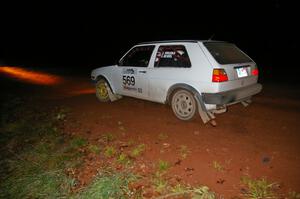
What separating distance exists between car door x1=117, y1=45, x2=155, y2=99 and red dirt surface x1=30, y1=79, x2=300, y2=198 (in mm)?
600

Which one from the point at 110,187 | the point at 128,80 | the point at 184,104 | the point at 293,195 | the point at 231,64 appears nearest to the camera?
the point at 293,195

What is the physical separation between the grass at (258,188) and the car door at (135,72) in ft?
11.4

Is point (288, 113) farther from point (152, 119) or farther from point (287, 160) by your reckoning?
point (152, 119)

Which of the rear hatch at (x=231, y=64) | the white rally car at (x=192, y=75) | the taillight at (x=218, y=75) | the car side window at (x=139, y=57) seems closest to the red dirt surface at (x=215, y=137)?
the white rally car at (x=192, y=75)

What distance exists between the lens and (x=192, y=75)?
568cm

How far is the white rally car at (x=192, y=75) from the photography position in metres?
5.43

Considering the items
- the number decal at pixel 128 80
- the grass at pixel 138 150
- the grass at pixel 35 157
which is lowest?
the grass at pixel 35 157

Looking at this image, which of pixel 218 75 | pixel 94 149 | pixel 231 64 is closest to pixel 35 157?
pixel 94 149

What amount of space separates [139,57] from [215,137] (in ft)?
9.15

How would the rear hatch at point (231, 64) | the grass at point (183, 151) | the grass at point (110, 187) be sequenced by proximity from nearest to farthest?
1. the grass at point (110, 187)
2. the grass at point (183, 151)
3. the rear hatch at point (231, 64)

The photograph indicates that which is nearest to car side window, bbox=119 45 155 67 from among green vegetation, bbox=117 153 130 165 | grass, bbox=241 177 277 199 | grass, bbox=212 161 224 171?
green vegetation, bbox=117 153 130 165

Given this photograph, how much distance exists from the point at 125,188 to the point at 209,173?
4.07ft

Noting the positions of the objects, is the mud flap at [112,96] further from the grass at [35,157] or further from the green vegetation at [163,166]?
the green vegetation at [163,166]

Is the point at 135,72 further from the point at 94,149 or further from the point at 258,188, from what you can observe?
the point at 258,188
